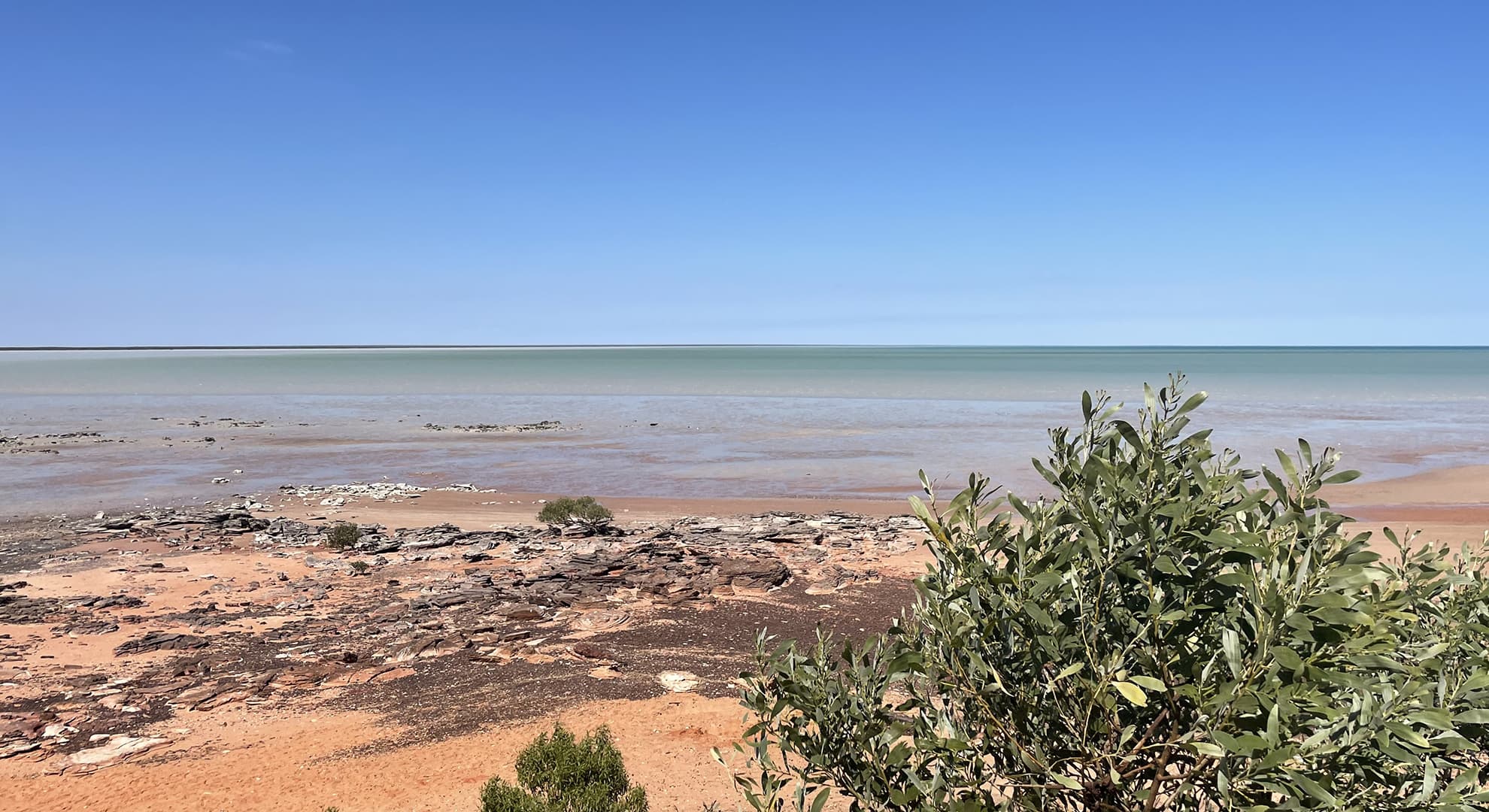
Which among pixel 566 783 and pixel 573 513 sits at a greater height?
pixel 566 783

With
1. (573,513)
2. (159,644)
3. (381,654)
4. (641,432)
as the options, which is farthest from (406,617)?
(641,432)

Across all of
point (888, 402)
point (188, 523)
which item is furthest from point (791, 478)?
point (888, 402)

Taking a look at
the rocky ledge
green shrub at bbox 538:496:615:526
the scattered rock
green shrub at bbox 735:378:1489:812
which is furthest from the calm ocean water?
green shrub at bbox 735:378:1489:812

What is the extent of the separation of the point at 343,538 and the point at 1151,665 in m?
16.4

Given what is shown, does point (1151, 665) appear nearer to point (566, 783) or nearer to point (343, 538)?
point (566, 783)

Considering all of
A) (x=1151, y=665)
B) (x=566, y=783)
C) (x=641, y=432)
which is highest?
(x=1151, y=665)

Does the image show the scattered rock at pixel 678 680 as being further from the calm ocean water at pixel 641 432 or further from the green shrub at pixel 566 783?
the calm ocean water at pixel 641 432

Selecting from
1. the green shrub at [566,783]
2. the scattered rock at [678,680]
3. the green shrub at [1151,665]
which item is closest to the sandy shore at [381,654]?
the scattered rock at [678,680]

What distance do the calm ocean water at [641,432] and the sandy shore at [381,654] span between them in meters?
6.78

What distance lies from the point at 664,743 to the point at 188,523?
1568cm

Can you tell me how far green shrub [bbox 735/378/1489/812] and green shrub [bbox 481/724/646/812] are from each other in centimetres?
327

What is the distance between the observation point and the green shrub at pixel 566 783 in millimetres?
5879

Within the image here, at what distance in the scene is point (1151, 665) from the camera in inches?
105

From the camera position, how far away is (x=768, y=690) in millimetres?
3330
